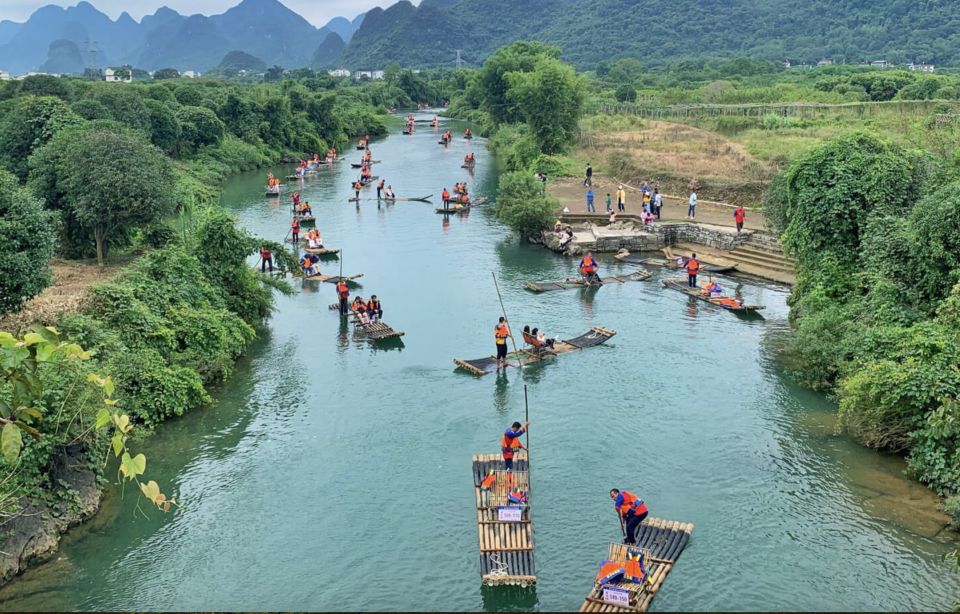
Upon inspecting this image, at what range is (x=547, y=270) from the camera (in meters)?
35.2

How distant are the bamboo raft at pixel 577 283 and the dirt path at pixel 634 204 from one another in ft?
22.2

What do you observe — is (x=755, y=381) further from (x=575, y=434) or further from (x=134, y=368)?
(x=134, y=368)

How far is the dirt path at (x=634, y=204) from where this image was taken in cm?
3894

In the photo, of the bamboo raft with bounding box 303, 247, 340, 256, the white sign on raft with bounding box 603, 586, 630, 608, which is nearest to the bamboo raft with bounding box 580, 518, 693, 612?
the white sign on raft with bounding box 603, 586, 630, 608

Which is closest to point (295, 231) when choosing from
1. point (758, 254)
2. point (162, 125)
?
point (758, 254)

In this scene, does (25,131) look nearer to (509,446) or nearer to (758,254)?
(509,446)

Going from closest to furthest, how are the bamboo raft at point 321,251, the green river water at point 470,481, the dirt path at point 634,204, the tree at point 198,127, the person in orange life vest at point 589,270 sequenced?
the green river water at point 470,481 → the person in orange life vest at point 589,270 → the bamboo raft at point 321,251 → the dirt path at point 634,204 → the tree at point 198,127

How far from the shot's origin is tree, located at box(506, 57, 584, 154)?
58.2m

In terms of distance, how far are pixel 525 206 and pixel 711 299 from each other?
12516mm

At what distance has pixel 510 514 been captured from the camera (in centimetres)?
1559

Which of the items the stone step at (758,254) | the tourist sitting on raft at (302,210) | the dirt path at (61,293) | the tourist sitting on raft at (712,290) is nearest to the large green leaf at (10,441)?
the dirt path at (61,293)

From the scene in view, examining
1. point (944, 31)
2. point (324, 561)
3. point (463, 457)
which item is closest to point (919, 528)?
point (463, 457)

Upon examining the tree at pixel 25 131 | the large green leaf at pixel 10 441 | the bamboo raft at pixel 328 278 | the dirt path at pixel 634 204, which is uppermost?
the tree at pixel 25 131

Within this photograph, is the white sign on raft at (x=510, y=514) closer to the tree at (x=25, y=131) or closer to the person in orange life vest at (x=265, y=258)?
the person in orange life vest at (x=265, y=258)
